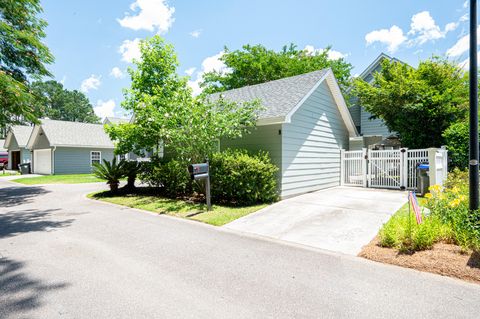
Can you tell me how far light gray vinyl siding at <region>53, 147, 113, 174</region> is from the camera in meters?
23.6

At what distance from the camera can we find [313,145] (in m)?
11.3

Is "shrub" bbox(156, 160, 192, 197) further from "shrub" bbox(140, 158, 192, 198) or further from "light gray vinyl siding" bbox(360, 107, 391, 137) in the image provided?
"light gray vinyl siding" bbox(360, 107, 391, 137)

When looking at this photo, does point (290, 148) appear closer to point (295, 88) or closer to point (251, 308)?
point (295, 88)

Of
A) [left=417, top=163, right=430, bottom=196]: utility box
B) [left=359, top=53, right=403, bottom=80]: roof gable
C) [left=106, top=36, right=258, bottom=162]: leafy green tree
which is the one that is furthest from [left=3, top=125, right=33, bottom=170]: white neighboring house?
[left=417, top=163, right=430, bottom=196]: utility box

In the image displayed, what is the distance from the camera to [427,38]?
14.3m

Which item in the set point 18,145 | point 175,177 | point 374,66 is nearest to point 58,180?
point 175,177

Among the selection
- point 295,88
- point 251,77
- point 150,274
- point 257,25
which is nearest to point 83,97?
point 251,77

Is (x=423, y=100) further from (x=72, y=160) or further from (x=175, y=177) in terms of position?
(x=72, y=160)

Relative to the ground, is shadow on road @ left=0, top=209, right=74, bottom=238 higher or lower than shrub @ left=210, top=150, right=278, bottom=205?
lower

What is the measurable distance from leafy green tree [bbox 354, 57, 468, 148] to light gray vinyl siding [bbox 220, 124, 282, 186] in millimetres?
7712

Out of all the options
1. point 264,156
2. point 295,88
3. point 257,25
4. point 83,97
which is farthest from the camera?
point 83,97

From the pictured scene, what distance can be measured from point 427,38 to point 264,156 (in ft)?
41.4

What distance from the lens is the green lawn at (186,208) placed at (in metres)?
7.34

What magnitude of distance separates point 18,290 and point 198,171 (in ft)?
16.3
